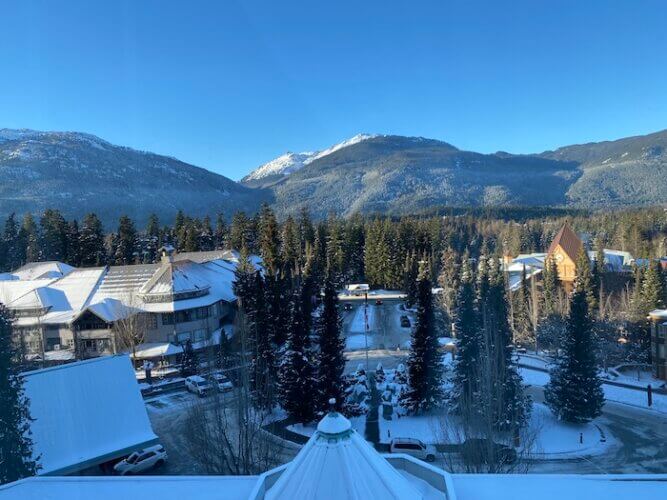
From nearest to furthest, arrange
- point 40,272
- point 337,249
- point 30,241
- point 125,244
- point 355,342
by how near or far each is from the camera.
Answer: point 355,342
point 40,272
point 30,241
point 125,244
point 337,249

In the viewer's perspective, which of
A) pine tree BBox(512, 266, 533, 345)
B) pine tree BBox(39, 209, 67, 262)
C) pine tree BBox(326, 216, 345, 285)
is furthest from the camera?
pine tree BBox(326, 216, 345, 285)

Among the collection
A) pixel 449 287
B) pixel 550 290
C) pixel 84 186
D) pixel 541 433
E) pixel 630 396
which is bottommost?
pixel 630 396

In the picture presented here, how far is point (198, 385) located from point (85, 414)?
1007cm

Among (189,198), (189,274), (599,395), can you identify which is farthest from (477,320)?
(189,198)

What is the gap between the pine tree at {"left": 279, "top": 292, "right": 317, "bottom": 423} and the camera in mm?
21750

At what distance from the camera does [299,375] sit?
2181 centimetres

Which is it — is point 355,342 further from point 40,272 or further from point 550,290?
point 40,272

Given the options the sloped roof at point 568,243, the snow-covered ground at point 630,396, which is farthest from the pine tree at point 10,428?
the sloped roof at point 568,243

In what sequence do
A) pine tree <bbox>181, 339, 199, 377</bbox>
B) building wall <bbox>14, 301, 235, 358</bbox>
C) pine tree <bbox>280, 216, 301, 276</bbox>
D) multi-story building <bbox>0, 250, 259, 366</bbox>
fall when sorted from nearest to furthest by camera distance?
pine tree <bbox>181, 339, 199, 377</bbox>, multi-story building <bbox>0, 250, 259, 366</bbox>, building wall <bbox>14, 301, 235, 358</bbox>, pine tree <bbox>280, 216, 301, 276</bbox>

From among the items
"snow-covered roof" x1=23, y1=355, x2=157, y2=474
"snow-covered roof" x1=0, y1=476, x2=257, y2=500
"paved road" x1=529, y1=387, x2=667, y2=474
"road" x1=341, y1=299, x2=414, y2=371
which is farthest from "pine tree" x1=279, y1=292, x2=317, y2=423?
"snow-covered roof" x1=0, y1=476, x2=257, y2=500

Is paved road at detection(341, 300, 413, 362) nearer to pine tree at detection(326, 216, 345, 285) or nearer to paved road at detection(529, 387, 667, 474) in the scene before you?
pine tree at detection(326, 216, 345, 285)

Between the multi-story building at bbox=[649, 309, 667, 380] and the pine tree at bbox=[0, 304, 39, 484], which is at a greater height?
the pine tree at bbox=[0, 304, 39, 484]

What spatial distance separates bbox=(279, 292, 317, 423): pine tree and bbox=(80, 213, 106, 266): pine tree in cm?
4409

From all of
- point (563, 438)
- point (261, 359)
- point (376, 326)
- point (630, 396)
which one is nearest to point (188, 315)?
point (261, 359)
